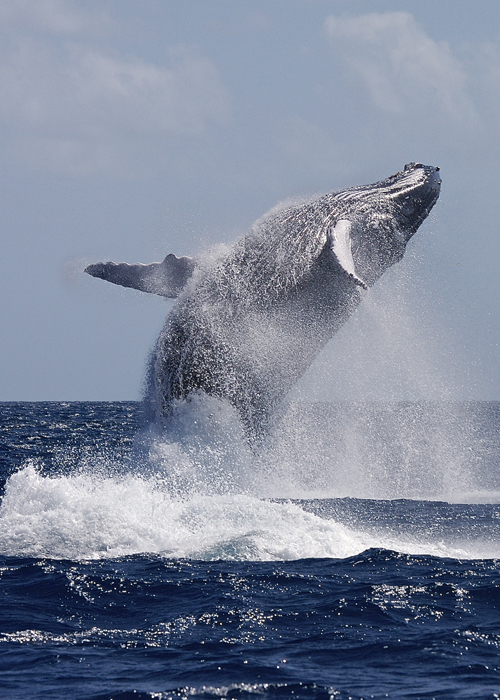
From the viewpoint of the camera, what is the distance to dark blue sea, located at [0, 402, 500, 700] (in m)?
6.46

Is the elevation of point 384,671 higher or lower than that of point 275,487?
lower

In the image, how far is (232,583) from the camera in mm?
9344

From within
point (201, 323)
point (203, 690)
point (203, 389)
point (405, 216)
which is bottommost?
point (203, 690)

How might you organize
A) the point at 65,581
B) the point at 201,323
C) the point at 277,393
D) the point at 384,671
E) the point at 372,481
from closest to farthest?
the point at 384,671 → the point at 65,581 → the point at 201,323 → the point at 277,393 → the point at 372,481

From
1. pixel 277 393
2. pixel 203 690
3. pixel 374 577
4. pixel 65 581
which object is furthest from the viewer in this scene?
pixel 277 393

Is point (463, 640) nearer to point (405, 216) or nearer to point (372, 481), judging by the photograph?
point (405, 216)

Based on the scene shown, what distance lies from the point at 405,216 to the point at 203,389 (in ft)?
15.8

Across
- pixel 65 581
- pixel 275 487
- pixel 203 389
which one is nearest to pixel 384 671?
pixel 65 581

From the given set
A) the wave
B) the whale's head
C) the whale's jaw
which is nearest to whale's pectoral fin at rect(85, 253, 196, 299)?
the whale's head

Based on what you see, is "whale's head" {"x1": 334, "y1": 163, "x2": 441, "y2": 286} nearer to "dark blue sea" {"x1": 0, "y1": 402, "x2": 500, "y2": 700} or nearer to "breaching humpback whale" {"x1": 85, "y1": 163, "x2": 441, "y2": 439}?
"breaching humpback whale" {"x1": 85, "y1": 163, "x2": 441, "y2": 439}

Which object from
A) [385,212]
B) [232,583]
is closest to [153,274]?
[385,212]

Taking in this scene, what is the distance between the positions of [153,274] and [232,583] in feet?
21.7

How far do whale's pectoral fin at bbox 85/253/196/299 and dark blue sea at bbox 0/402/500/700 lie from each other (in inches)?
89.6

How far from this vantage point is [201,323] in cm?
1361
